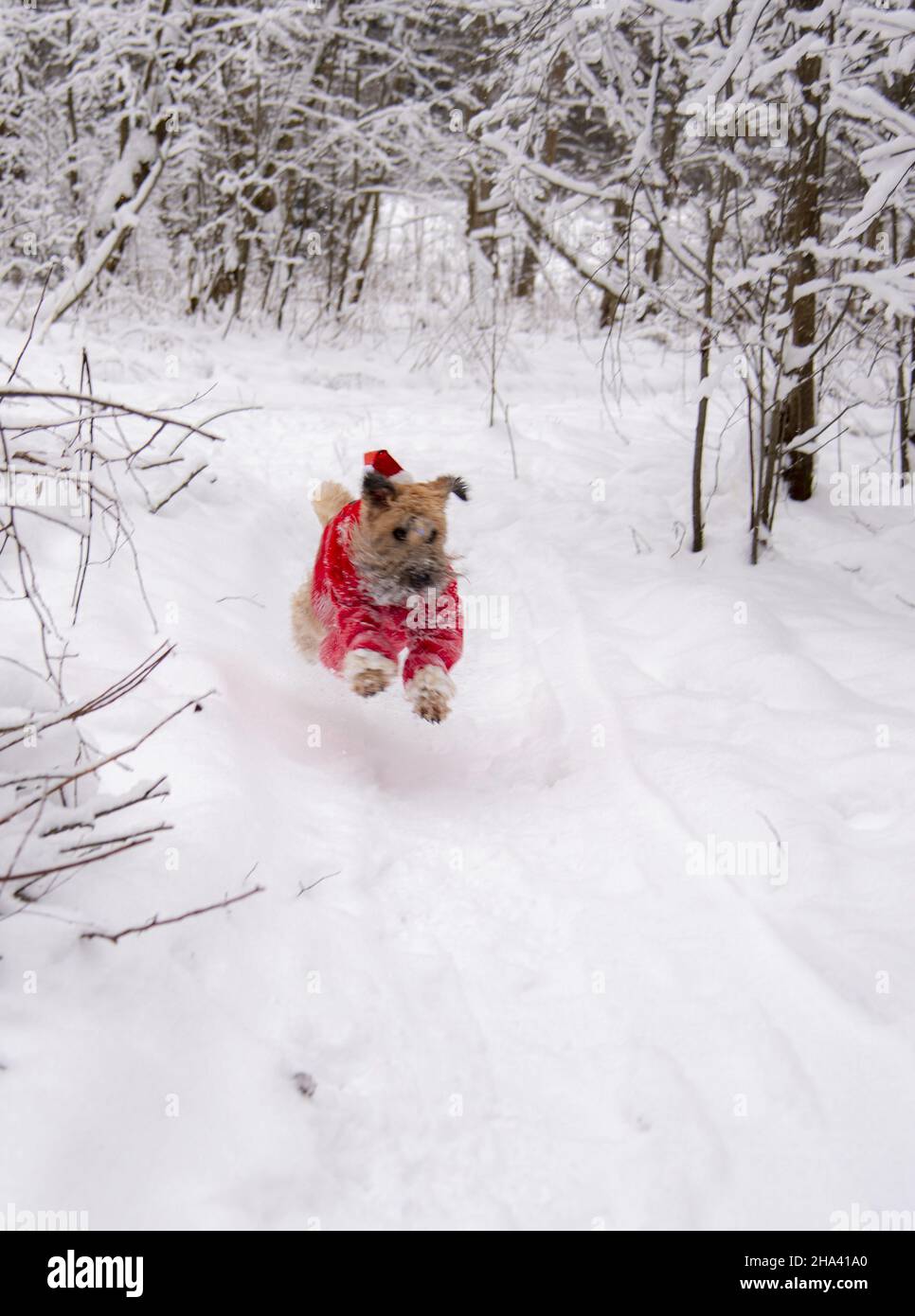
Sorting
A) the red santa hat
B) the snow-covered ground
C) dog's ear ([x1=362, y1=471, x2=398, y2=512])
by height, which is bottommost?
the snow-covered ground

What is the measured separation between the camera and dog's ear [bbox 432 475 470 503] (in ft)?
12.2

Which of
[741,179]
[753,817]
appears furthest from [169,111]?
[753,817]

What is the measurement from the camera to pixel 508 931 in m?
2.52

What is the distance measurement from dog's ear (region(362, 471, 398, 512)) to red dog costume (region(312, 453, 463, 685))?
164mm

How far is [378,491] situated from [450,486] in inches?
13.1

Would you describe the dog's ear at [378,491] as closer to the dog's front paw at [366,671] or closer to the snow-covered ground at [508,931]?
the dog's front paw at [366,671]

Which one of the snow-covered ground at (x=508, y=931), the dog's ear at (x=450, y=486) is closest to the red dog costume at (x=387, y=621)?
the dog's ear at (x=450, y=486)

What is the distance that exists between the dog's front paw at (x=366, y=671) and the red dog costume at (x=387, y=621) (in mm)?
36

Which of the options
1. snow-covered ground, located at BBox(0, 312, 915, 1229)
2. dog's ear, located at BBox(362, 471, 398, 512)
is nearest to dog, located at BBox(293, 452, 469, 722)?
dog's ear, located at BBox(362, 471, 398, 512)

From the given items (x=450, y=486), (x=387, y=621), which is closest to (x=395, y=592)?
(x=387, y=621)

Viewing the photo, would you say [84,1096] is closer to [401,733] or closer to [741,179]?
[401,733]

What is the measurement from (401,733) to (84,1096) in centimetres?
252

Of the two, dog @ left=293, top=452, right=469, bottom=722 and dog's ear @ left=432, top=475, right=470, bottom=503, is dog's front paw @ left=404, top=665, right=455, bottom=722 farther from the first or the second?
dog's ear @ left=432, top=475, right=470, bottom=503

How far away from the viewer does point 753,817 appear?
2826 millimetres
